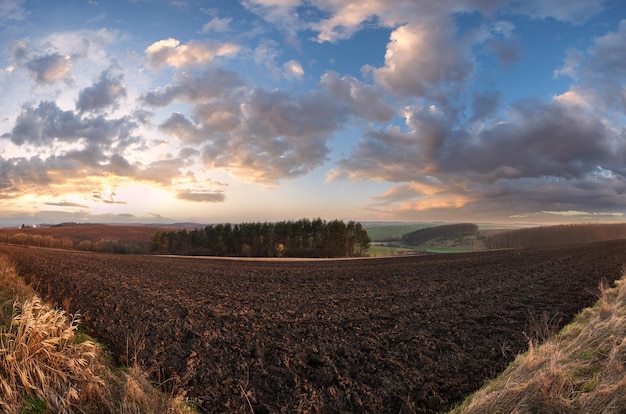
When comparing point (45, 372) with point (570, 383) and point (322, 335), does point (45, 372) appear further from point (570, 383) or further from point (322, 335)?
point (570, 383)

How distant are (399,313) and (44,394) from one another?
1135 cm

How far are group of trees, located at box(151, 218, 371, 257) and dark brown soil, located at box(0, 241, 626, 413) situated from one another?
174ft

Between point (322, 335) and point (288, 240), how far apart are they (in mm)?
65199

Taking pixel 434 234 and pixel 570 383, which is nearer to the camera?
pixel 570 383

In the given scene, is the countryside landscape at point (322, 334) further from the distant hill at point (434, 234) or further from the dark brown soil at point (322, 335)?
the distant hill at point (434, 234)

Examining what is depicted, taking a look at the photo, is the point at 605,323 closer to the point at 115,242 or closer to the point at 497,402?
the point at 497,402

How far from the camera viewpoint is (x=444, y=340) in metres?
10.6

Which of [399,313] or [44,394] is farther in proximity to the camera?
[399,313]

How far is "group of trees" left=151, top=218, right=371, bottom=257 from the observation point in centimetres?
7381

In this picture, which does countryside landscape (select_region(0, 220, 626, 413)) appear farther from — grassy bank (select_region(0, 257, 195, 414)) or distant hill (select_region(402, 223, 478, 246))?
distant hill (select_region(402, 223, 478, 246))

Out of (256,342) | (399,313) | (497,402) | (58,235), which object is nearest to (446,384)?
(497,402)

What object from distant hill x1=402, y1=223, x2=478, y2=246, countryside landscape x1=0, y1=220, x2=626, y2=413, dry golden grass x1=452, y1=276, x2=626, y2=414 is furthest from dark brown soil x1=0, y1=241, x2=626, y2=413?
distant hill x1=402, y1=223, x2=478, y2=246

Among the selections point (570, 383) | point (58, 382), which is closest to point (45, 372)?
point (58, 382)

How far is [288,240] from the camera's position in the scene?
76188mm
